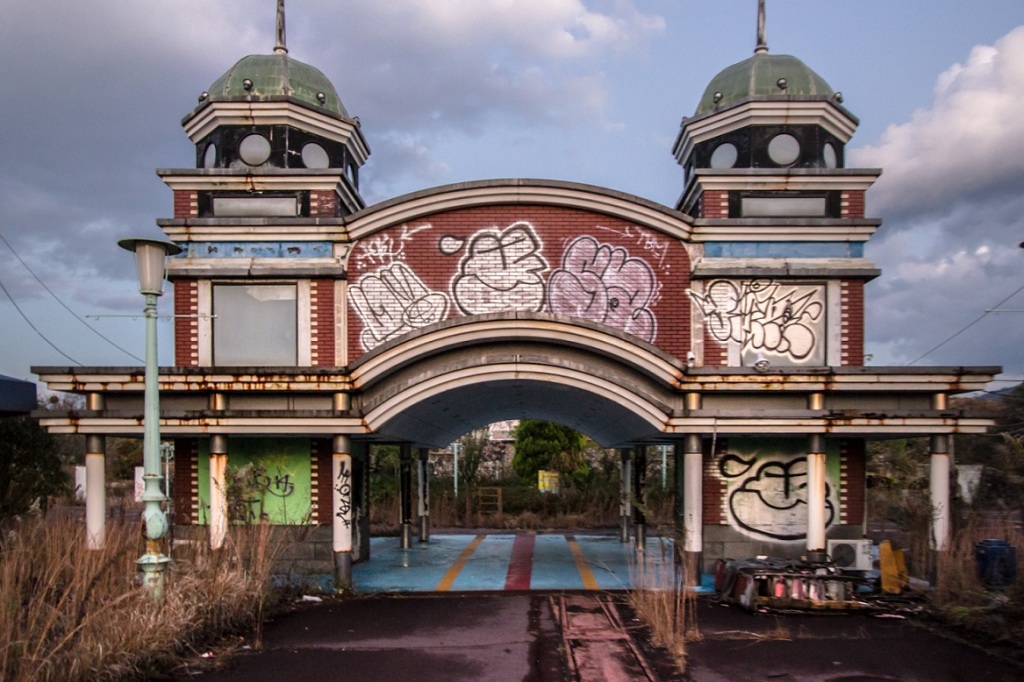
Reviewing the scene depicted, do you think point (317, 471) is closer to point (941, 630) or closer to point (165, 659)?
point (165, 659)

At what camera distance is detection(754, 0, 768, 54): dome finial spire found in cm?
1880

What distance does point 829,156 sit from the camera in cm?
1753

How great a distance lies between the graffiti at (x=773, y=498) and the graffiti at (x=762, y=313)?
2.11 metres

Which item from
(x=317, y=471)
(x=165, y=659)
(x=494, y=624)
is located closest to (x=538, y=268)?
(x=317, y=471)

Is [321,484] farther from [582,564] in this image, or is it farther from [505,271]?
[582,564]

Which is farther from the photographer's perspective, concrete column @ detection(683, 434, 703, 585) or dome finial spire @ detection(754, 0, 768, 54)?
dome finial spire @ detection(754, 0, 768, 54)

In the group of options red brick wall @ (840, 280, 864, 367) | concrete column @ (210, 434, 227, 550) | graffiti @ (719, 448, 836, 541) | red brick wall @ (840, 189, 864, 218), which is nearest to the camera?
concrete column @ (210, 434, 227, 550)

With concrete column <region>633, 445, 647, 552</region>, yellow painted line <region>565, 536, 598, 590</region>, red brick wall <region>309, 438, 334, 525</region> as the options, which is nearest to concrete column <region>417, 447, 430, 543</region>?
yellow painted line <region>565, 536, 598, 590</region>

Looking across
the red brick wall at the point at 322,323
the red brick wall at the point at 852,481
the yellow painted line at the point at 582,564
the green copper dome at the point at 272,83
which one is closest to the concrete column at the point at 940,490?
the red brick wall at the point at 852,481

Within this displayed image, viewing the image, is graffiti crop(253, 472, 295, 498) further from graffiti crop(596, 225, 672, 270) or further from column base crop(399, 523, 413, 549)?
graffiti crop(596, 225, 672, 270)

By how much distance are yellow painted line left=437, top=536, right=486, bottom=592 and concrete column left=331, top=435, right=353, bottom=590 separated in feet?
5.85

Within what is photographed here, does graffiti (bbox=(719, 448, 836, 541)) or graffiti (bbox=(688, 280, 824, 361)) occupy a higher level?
graffiti (bbox=(688, 280, 824, 361))

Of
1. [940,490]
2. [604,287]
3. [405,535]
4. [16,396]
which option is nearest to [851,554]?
[940,490]

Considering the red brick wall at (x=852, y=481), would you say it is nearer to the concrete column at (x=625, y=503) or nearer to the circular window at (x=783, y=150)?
the circular window at (x=783, y=150)
